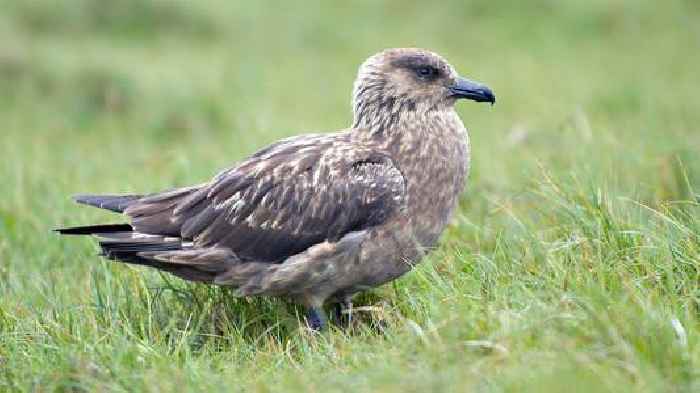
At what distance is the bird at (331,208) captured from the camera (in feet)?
14.7

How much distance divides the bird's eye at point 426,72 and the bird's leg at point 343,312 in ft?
3.56

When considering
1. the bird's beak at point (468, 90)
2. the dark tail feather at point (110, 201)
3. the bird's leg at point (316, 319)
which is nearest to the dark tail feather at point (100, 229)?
the dark tail feather at point (110, 201)

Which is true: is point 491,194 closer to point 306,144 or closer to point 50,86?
point 306,144

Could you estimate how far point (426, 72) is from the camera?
4.90m

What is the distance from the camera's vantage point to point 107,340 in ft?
13.8

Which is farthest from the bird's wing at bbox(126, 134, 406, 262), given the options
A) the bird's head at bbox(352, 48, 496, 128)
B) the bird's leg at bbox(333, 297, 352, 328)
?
the bird's leg at bbox(333, 297, 352, 328)

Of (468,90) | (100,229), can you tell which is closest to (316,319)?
(100,229)

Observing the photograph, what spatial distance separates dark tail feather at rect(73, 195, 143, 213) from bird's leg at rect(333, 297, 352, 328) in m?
1.09

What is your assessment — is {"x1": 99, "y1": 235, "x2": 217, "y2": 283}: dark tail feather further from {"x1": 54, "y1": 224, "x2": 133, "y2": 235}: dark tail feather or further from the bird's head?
the bird's head

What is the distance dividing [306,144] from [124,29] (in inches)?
310

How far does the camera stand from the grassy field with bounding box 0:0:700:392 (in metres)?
3.52

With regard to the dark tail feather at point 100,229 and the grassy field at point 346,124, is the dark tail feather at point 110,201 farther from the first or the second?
the grassy field at point 346,124

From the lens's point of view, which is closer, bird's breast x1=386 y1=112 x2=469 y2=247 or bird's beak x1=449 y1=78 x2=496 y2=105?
bird's breast x1=386 y1=112 x2=469 y2=247

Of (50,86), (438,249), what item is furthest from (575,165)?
(50,86)
